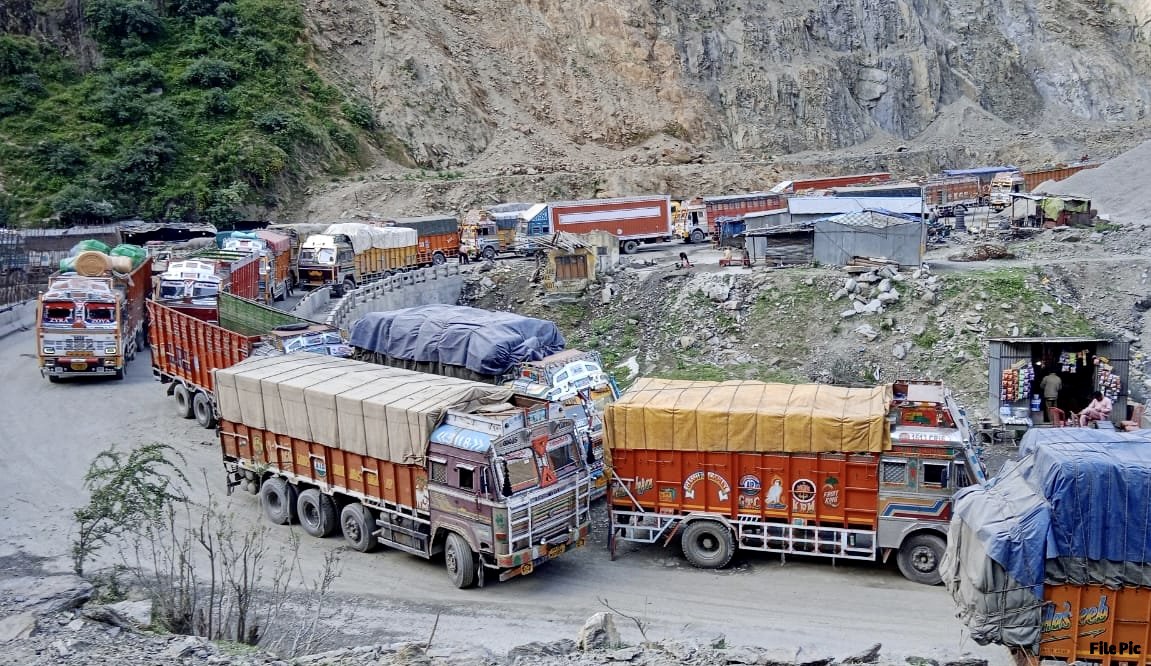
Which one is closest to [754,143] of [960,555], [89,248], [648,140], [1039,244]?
[648,140]

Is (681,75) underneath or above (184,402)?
above

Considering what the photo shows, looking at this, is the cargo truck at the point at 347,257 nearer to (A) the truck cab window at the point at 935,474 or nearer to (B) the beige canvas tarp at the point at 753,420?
(B) the beige canvas tarp at the point at 753,420

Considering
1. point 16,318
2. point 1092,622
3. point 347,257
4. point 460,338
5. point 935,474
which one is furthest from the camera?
point 347,257

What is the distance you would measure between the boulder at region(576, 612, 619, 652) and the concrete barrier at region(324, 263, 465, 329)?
1866 cm

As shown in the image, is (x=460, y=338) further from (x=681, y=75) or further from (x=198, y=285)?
(x=681, y=75)

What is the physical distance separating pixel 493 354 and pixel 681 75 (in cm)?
5086

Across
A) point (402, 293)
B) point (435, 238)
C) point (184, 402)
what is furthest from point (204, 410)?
point (435, 238)

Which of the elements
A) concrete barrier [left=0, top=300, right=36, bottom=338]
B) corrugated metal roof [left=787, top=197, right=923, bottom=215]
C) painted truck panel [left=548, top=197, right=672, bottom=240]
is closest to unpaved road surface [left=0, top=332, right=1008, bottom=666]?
concrete barrier [left=0, top=300, right=36, bottom=338]

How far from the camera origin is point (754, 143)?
66062 millimetres

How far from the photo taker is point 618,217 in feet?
145

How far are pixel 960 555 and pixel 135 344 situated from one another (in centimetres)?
2509

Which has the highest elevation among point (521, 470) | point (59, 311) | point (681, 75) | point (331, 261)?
point (681, 75)

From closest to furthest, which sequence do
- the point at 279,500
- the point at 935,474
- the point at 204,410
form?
1. the point at 935,474
2. the point at 279,500
3. the point at 204,410

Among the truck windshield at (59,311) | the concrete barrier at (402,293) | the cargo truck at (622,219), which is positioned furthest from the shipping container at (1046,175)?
the truck windshield at (59,311)
